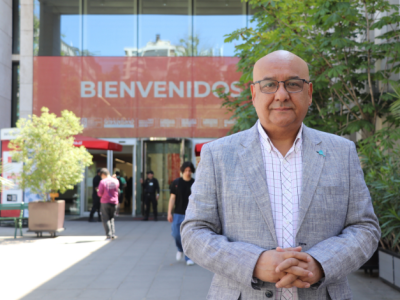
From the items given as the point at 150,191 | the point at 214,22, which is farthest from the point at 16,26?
the point at 150,191

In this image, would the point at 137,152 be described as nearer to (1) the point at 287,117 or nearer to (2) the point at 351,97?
(2) the point at 351,97

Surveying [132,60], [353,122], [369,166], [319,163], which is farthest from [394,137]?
[132,60]

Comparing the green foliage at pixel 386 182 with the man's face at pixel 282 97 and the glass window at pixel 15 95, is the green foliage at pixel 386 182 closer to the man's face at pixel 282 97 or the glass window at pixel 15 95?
the man's face at pixel 282 97

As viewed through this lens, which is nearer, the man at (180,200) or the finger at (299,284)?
the finger at (299,284)

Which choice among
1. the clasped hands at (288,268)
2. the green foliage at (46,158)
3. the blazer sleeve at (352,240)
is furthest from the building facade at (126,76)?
the clasped hands at (288,268)

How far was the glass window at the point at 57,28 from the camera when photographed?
1727 cm

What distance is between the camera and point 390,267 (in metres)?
6.08

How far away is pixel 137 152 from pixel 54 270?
9640 millimetres

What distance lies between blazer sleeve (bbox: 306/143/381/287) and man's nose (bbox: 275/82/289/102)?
379mm

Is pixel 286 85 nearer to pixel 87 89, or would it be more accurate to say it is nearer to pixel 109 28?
pixel 87 89

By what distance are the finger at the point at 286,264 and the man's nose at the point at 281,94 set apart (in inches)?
24.0

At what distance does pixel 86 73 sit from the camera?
1712 centimetres

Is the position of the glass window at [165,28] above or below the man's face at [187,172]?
above

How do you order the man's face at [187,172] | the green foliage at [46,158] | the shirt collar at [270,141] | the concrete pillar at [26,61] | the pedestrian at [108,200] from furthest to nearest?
1. the concrete pillar at [26,61]
2. the green foliage at [46,158]
3. the pedestrian at [108,200]
4. the man's face at [187,172]
5. the shirt collar at [270,141]
